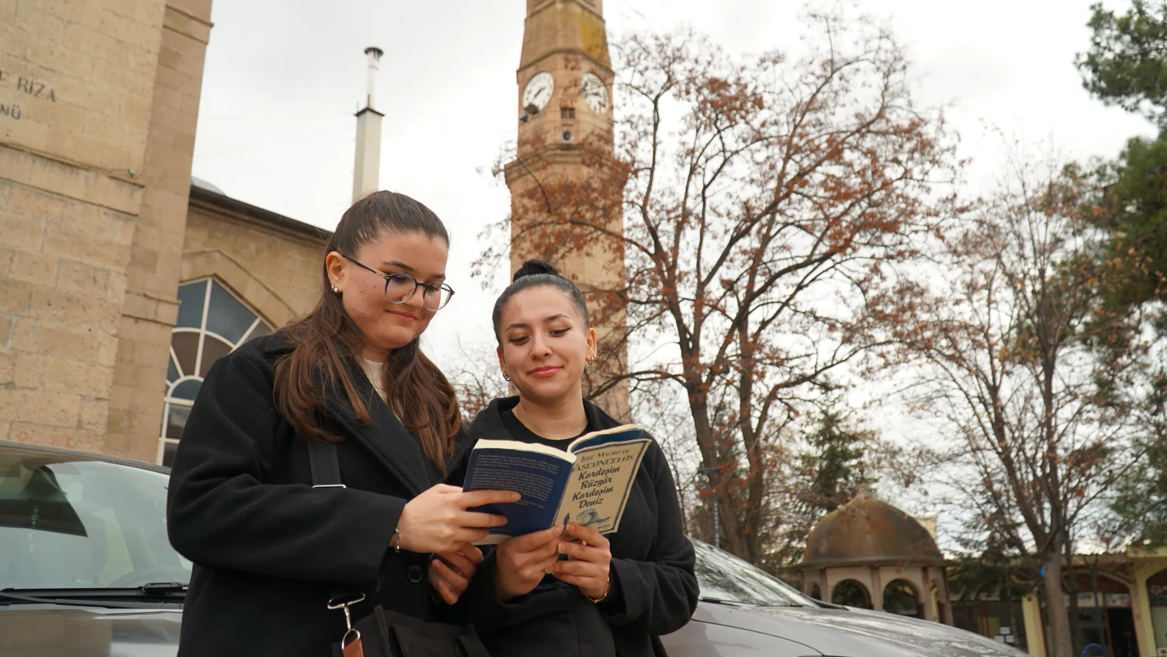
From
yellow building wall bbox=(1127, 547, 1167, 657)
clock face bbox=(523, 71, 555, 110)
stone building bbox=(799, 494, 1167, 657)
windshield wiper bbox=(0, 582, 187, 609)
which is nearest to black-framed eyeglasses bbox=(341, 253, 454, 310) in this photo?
windshield wiper bbox=(0, 582, 187, 609)

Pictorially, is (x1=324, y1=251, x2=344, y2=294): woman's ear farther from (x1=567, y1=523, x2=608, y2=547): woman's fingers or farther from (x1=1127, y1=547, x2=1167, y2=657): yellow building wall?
(x1=1127, y1=547, x2=1167, y2=657): yellow building wall

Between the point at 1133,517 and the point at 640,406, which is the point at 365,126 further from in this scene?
the point at 1133,517

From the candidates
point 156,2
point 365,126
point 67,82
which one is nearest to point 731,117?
point 156,2

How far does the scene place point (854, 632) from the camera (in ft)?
12.3

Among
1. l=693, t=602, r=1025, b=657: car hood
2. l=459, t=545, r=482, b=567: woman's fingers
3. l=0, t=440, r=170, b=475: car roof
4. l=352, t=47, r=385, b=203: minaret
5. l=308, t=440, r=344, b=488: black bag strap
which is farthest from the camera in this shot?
l=352, t=47, r=385, b=203: minaret

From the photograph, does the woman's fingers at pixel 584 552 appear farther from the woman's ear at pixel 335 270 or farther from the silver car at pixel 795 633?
the silver car at pixel 795 633

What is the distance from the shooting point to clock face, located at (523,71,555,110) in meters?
33.8

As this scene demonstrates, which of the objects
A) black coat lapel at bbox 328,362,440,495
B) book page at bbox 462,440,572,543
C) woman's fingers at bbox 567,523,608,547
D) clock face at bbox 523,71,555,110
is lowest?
woman's fingers at bbox 567,523,608,547

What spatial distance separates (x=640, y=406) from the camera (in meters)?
16.1

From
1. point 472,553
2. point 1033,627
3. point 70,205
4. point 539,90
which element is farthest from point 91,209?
point 1033,627

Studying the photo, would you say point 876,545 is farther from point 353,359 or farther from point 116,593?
point 353,359

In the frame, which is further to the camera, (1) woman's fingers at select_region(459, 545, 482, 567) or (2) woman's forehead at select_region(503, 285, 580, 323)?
(2) woman's forehead at select_region(503, 285, 580, 323)

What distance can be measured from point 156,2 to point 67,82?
1659mm

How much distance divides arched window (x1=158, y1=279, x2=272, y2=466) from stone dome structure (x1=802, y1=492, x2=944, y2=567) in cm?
1857
